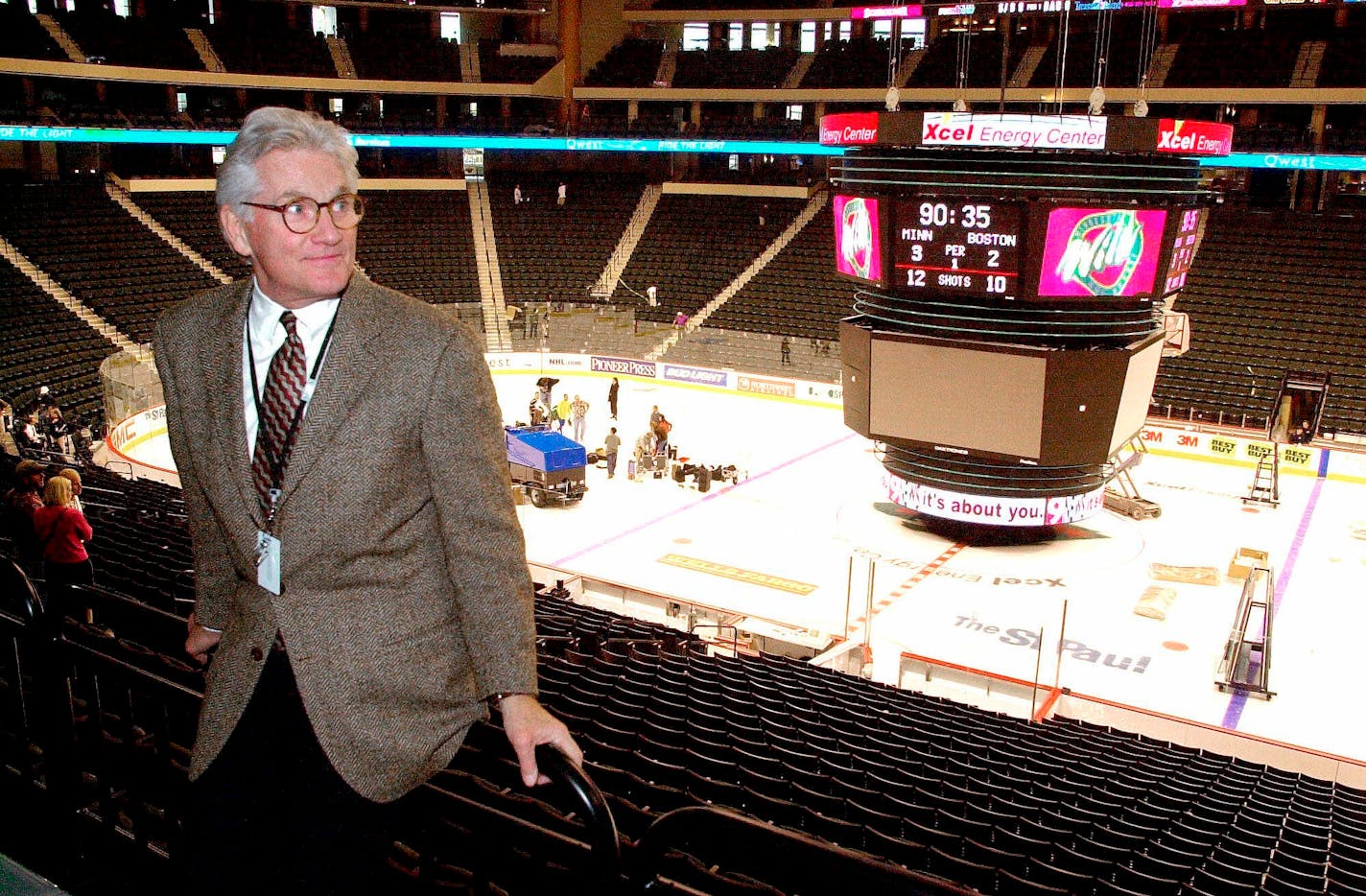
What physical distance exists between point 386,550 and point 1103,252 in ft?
55.0

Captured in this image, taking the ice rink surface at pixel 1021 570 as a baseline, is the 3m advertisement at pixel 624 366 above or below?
above

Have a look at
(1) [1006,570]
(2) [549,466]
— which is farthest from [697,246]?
(1) [1006,570]

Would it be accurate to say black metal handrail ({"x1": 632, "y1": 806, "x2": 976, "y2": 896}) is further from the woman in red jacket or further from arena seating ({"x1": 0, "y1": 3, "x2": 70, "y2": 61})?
arena seating ({"x1": 0, "y1": 3, "x2": 70, "y2": 61})

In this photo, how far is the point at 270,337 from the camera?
9.45 feet

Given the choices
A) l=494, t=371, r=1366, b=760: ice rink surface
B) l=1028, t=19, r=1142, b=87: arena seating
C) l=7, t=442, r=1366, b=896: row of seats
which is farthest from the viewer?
l=1028, t=19, r=1142, b=87: arena seating

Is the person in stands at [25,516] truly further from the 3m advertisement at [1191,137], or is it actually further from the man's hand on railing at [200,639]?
the 3m advertisement at [1191,137]

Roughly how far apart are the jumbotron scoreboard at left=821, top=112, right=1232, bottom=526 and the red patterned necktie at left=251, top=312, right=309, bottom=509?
15.7m

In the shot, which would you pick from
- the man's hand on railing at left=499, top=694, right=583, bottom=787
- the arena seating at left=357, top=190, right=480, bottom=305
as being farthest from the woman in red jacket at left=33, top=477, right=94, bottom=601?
the arena seating at left=357, top=190, right=480, bottom=305

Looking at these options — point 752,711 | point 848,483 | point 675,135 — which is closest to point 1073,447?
point 848,483

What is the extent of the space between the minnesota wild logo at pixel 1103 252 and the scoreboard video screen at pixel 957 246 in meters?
0.84

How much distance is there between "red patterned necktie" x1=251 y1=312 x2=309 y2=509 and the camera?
279 centimetres

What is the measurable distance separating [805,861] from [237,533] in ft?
5.21

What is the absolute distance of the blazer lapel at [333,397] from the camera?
8.78ft

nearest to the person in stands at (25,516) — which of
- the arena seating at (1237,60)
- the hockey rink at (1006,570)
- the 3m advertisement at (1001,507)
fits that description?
the hockey rink at (1006,570)
